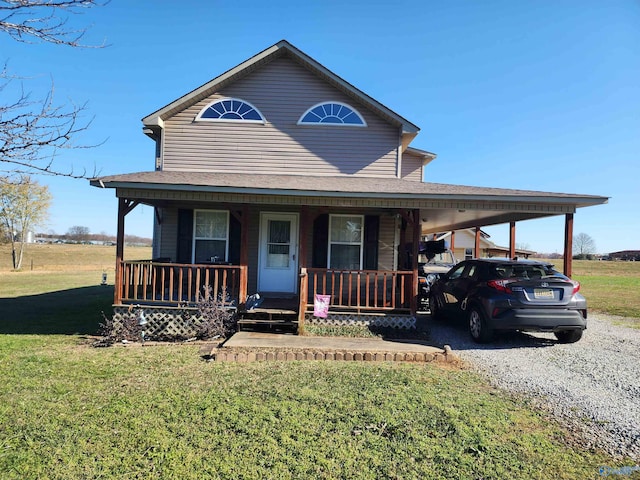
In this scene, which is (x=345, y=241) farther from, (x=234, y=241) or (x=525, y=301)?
(x=525, y=301)

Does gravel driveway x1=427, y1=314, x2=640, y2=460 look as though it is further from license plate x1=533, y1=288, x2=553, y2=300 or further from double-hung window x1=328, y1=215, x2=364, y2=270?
double-hung window x1=328, y1=215, x2=364, y2=270

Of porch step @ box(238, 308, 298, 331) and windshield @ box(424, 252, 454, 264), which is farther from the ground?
windshield @ box(424, 252, 454, 264)

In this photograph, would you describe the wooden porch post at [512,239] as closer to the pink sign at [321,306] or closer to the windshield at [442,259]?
the windshield at [442,259]

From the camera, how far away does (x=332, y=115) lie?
1062 cm

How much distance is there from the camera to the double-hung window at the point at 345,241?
32.8 ft

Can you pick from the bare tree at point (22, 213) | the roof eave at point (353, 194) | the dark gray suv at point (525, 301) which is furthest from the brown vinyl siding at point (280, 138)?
the bare tree at point (22, 213)

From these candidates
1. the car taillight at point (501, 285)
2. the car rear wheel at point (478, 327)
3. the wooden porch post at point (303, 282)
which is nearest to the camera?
the car taillight at point (501, 285)

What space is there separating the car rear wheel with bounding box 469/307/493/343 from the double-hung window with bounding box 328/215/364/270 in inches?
131

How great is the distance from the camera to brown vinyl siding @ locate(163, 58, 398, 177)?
34.2 feet

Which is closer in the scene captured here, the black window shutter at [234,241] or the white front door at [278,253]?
the black window shutter at [234,241]

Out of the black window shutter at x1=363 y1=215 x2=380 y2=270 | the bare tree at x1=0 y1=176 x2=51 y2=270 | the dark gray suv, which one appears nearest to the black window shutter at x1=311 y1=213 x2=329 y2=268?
the black window shutter at x1=363 y1=215 x2=380 y2=270

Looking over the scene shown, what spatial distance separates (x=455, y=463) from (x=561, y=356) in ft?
14.6

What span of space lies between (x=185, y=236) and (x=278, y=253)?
244cm

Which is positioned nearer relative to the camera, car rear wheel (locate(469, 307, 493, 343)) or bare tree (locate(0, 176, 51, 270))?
car rear wheel (locate(469, 307, 493, 343))
